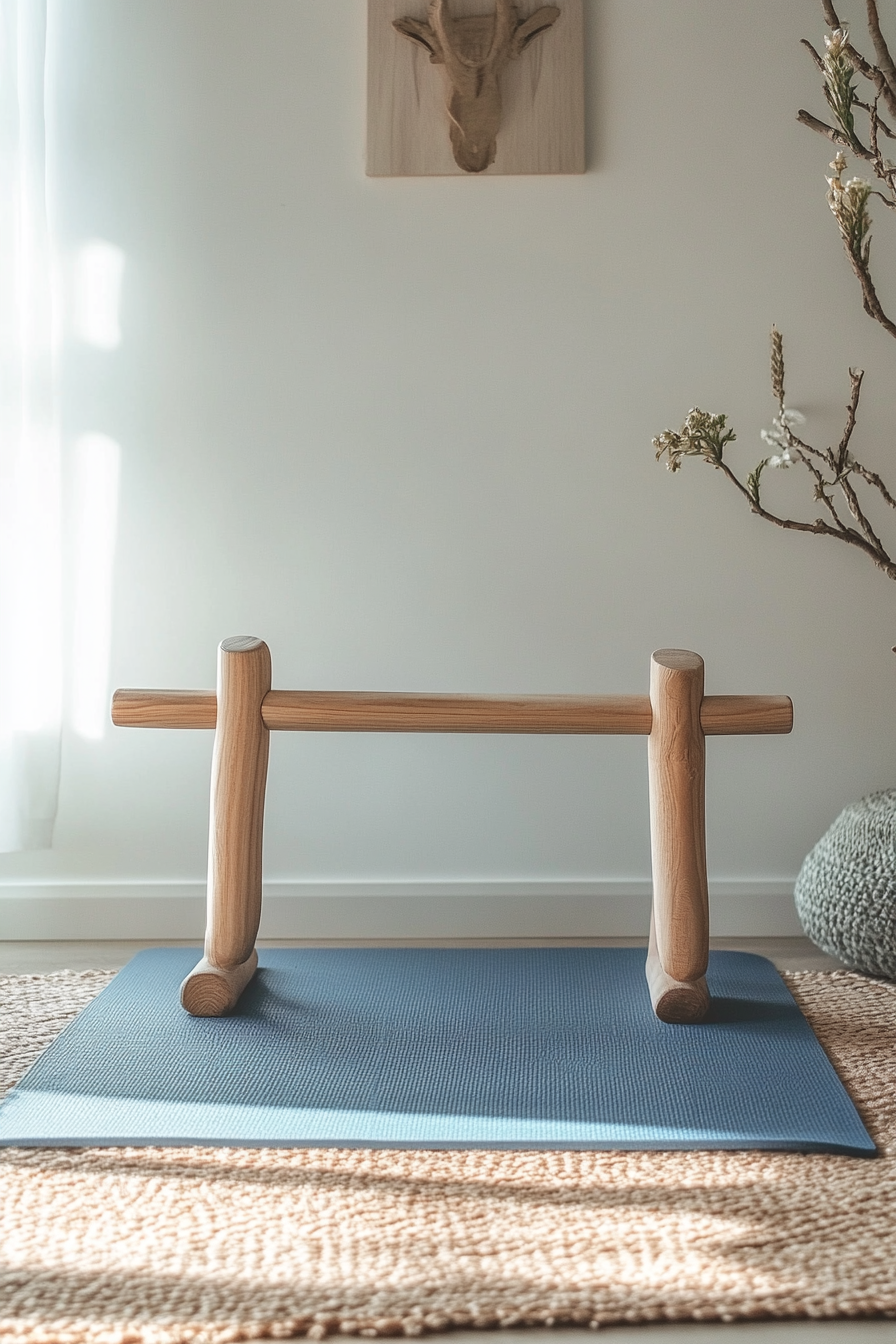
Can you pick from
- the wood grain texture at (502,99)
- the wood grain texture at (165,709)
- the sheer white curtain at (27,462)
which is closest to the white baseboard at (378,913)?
the sheer white curtain at (27,462)

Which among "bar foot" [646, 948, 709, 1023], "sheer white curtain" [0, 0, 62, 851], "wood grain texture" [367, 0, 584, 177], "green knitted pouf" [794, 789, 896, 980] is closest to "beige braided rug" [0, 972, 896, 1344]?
"bar foot" [646, 948, 709, 1023]

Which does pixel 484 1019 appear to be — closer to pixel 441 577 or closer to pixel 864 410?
pixel 441 577

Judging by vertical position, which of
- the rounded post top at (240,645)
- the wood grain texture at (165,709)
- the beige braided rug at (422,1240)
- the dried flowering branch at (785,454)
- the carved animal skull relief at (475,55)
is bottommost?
the beige braided rug at (422,1240)

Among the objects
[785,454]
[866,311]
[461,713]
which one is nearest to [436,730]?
[461,713]

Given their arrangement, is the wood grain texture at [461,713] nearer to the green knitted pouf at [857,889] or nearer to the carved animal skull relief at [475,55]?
the green knitted pouf at [857,889]

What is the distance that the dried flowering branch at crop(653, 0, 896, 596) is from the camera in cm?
141

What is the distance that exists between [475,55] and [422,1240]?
1.75 metres

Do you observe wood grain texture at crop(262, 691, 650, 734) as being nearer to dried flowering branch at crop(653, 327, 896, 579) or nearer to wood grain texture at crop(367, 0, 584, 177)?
dried flowering branch at crop(653, 327, 896, 579)

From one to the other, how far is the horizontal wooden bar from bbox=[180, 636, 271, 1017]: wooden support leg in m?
0.03

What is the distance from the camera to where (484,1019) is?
63.9 inches

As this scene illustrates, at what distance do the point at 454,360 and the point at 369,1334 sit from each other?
1.49 m

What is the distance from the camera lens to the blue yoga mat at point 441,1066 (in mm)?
1303

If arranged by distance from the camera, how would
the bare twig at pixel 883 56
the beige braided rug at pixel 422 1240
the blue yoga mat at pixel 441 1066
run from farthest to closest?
the bare twig at pixel 883 56 → the blue yoga mat at pixel 441 1066 → the beige braided rug at pixel 422 1240

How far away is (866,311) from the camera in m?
1.85
